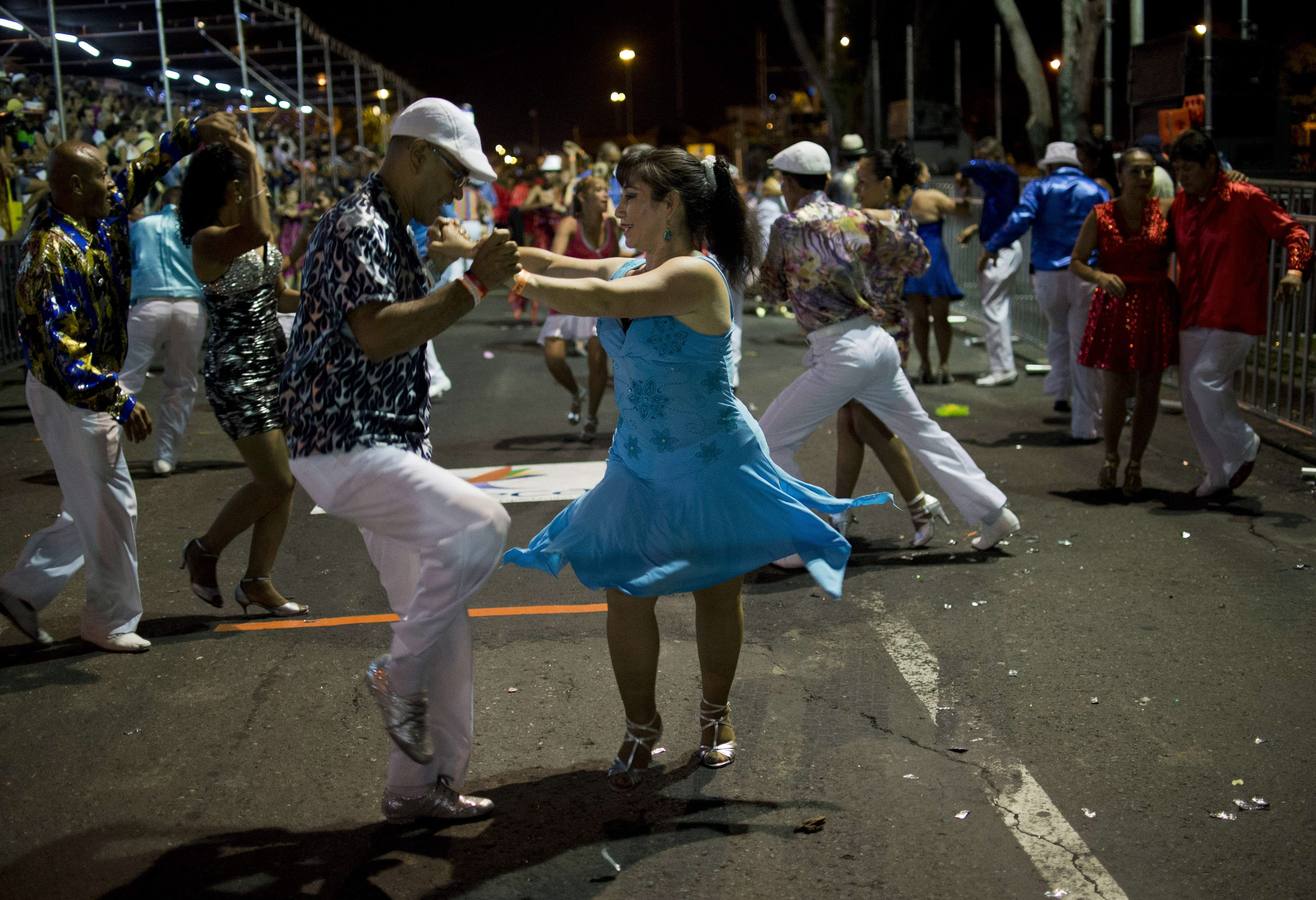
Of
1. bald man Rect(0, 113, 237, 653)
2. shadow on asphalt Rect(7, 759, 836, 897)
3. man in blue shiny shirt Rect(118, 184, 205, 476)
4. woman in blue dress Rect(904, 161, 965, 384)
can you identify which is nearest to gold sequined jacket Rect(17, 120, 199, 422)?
bald man Rect(0, 113, 237, 653)

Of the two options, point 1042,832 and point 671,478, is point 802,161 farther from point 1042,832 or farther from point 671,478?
point 1042,832

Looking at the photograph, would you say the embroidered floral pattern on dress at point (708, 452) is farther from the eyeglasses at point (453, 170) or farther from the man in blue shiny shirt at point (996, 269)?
the man in blue shiny shirt at point (996, 269)

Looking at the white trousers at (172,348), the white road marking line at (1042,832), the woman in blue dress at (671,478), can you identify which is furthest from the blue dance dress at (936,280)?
the woman in blue dress at (671,478)

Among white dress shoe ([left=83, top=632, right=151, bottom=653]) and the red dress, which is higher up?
the red dress

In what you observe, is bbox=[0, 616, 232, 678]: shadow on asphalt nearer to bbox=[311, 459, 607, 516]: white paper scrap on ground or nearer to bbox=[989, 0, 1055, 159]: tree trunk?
bbox=[311, 459, 607, 516]: white paper scrap on ground

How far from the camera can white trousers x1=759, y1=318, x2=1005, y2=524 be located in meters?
6.75

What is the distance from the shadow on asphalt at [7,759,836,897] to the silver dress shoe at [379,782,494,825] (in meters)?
0.04

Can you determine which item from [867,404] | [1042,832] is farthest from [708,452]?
[867,404]

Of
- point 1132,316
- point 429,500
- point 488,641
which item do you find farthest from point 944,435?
point 429,500

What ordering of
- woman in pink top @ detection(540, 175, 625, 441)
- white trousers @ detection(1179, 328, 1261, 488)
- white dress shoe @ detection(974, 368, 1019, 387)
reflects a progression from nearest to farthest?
white trousers @ detection(1179, 328, 1261, 488), woman in pink top @ detection(540, 175, 625, 441), white dress shoe @ detection(974, 368, 1019, 387)

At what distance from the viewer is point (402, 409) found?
159 inches

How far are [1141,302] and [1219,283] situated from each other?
0.49 metres

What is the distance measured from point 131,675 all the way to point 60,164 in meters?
2.00

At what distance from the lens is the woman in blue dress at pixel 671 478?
4246 millimetres
